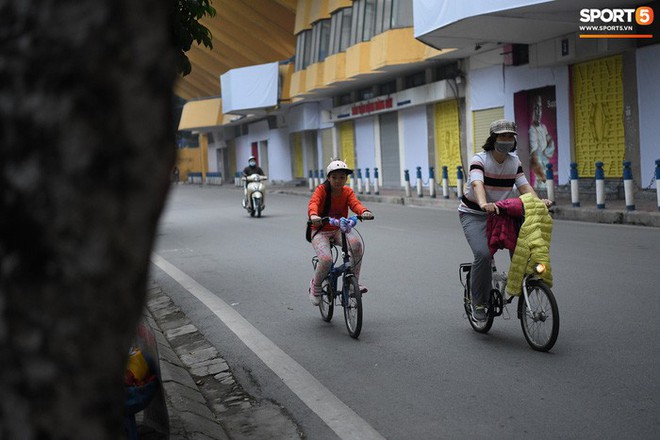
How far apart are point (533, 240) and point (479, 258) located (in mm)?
614

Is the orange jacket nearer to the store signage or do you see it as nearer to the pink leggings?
the pink leggings

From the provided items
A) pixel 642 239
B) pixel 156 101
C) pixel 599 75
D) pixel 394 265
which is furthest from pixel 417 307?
pixel 599 75

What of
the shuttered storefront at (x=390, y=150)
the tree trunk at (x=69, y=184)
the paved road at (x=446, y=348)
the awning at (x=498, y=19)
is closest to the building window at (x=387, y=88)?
the shuttered storefront at (x=390, y=150)

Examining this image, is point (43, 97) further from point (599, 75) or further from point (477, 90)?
point (477, 90)

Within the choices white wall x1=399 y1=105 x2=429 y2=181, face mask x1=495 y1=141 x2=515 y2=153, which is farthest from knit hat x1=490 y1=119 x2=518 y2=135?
white wall x1=399 y1=105 x2=429 y2=181

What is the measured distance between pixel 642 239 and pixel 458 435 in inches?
366

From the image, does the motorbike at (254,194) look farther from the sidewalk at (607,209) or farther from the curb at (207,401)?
the curb at (207,401)

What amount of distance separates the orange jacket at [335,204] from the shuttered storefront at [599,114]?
45.5ft

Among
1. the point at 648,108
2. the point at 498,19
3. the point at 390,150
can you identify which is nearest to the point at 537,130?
the point at 498,19

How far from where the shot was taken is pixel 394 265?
11656 mm

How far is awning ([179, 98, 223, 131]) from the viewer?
6462cm

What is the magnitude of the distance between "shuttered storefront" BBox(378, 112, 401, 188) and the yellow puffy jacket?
95.8ft

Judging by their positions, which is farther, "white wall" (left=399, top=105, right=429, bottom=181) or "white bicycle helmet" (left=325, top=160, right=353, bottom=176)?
"white wall" (left=399, top=105, right=429, bottom=181)

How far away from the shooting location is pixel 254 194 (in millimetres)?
23047
